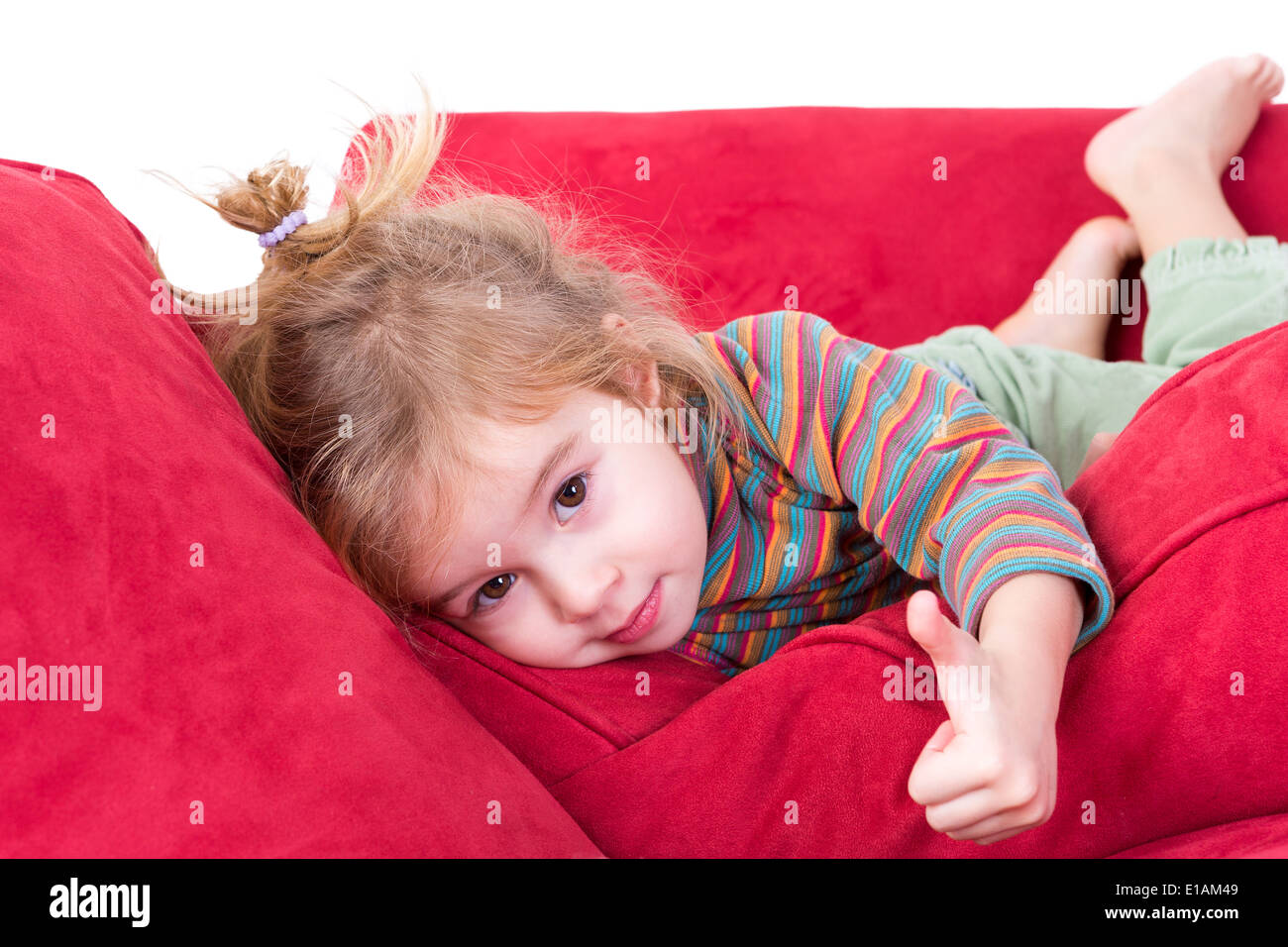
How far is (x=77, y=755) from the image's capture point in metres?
0.51

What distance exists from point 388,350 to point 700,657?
0.42m

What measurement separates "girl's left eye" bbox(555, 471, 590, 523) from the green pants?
1.82 feet

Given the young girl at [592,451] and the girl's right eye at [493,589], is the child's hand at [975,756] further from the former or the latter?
the girl's right eye at [493,589]

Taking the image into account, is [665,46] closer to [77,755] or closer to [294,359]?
[294,359]

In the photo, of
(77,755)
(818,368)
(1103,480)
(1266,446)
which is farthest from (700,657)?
(77,755)

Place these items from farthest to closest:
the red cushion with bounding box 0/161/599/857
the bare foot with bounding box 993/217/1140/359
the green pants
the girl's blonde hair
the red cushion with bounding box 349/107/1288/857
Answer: the bare foot with bounding box 993/217/1140/359 → the green pants → the girl's blonde hair → the red cushion with bounding box 349/107/1288/857 → the red cushion with bounding box 0/161/599/857

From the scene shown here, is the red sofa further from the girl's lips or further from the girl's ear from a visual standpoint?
the girl's ear

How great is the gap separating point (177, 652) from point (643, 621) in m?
0.45

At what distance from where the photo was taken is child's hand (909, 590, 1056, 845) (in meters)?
0.58

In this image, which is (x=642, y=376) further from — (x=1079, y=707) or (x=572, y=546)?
(x=1079, y=707)

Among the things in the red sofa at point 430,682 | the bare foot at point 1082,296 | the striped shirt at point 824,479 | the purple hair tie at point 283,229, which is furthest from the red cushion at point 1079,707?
the bare foot at point 1082,296

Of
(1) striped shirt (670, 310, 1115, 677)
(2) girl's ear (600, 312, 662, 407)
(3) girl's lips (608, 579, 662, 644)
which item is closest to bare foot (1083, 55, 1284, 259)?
(1) striped shirt (670, 310, 1115, 677)
